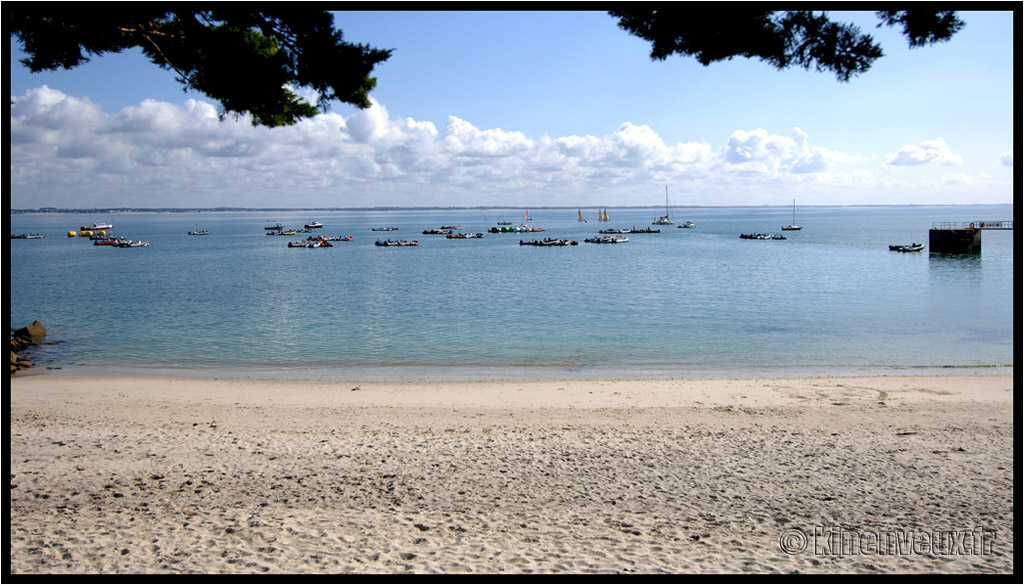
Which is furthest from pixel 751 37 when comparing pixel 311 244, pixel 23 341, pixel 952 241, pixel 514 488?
pixel 311 244

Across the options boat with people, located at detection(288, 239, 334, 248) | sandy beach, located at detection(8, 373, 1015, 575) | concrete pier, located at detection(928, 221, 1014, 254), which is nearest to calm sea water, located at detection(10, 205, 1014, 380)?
concrete pier, located at detection(928, 221, 1014, 254)

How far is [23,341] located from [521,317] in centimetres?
1633

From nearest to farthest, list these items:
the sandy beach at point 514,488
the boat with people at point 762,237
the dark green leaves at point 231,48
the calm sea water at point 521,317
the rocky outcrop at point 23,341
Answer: the sandy beach at point 514,488, the dark green leaves at point 231,48, the rocky outcrop at point 23,341, the calm sea water at point 521,317, the boat with people at point 762,237

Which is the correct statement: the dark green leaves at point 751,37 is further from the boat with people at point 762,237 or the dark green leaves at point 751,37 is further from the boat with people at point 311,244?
the boat with people at point 762,237

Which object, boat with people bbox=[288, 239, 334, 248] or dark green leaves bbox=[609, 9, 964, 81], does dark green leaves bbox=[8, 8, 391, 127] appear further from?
boat with people bbox=[288, 239, 334, 248]

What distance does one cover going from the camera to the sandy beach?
520 centimetres

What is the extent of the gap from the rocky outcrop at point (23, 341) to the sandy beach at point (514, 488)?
815cm

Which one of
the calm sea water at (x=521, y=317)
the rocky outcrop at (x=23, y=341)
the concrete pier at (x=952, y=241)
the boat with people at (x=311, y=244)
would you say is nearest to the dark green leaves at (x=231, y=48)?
the calm sea water at (x=521, y=317)

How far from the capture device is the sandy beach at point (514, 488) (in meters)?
5.20

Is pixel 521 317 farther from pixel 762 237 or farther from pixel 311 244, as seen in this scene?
pixel 762 237

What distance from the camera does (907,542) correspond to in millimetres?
5371

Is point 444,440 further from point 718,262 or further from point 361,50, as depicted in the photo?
point 718,262

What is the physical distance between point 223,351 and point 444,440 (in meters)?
14.1

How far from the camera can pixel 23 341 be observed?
20.2m
